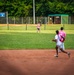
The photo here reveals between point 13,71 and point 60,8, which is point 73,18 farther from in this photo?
point 13,71

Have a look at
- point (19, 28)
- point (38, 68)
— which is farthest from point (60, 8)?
point (38, 68)

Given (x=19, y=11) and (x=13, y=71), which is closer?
(x=13, y=71)

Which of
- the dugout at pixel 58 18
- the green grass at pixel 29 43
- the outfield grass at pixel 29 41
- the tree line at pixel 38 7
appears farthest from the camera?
the tree line at pixel 38 7

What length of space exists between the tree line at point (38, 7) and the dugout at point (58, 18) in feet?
5.00

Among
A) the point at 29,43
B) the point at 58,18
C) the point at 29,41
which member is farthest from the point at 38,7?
the point at 29,43

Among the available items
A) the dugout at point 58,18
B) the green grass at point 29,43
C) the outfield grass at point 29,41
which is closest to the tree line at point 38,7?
the dugout at point 58,18

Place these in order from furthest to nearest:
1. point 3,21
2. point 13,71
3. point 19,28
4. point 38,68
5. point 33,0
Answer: point 33,0 < point 3,21 < point 19,28 < point 38,68 < point 13,71

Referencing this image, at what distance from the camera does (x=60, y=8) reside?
256ft

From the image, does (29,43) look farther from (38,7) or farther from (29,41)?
(38,7)

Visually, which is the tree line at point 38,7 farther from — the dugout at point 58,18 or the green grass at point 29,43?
the green grass at point 29,43

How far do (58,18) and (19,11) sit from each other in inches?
370

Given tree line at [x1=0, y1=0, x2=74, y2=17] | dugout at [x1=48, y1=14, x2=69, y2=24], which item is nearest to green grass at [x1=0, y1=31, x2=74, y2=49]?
dugout at [x1=48, y1=14, x2=69, y2=24]

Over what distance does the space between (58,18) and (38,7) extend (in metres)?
6.33

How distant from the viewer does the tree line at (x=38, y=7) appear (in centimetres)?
7800
